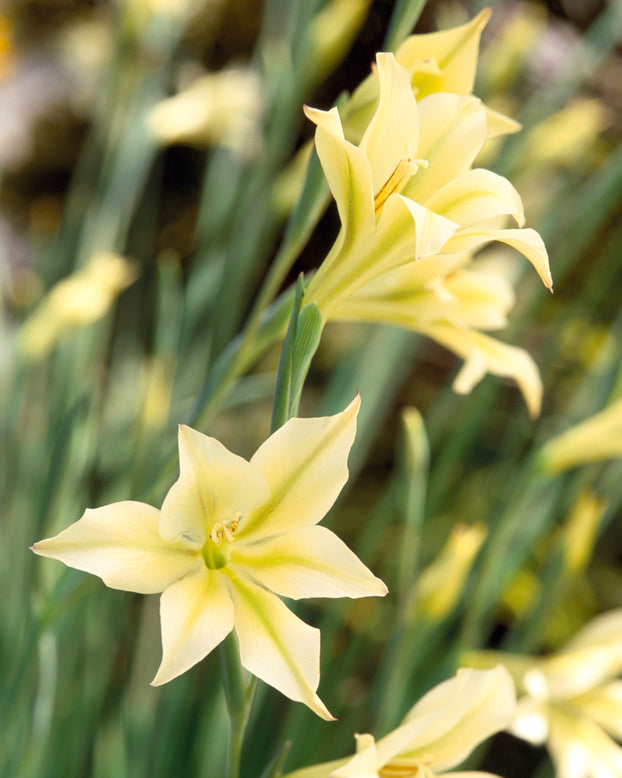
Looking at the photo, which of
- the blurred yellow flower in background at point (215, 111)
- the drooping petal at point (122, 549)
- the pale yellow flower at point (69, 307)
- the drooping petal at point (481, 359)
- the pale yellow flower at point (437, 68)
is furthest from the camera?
the blurred yellow flower in background at point (215, 111)

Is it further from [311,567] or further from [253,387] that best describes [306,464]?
[253,387]

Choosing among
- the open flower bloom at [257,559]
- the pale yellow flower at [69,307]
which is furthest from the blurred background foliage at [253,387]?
the open flower bloom at [257,559]

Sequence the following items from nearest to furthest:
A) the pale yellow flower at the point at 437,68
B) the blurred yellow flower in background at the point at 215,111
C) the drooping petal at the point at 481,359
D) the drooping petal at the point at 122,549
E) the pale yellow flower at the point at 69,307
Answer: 1. the drooping petal at the point at 122,549
2. the pale yellow flower at the point at 437,68
3. the drooping petal at the point at 481,359
4. the pale yellow flower at the point at 69,307
5. the blurred yellow flower in background at the point at 215,111

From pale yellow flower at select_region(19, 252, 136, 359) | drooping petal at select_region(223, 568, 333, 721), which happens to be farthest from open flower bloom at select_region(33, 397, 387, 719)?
pale yellow flower at select_region(19, 252, 136, 359)

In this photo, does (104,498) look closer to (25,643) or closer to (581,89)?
(25,643)

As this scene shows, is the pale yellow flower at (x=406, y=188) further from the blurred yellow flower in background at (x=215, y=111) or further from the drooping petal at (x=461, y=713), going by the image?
the blurred yellow flower in background at (x=215, y=111)
